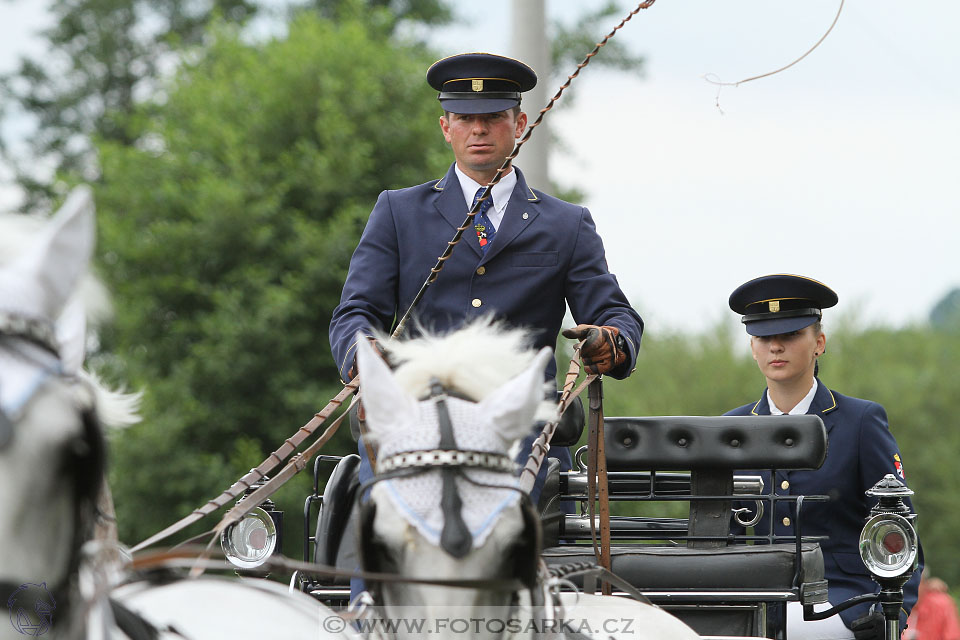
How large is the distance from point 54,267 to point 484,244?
2150 millimetres

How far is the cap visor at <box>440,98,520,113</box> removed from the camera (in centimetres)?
414

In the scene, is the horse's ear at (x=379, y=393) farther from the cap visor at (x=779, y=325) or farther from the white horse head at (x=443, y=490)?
the cap visor at (x=779, y=325)

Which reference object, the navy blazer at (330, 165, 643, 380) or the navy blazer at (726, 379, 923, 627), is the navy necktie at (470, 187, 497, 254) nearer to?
the navy blazer at (330, 165, 643, 380)

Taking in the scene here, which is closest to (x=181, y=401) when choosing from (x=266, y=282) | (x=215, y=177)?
(x=266, y=282)

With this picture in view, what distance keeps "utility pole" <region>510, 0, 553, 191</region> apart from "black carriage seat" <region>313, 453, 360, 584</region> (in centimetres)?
249

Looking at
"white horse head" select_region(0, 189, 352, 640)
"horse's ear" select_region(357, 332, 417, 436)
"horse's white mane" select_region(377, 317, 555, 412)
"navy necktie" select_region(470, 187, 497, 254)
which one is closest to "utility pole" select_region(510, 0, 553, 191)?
"navy necktie" select_region(470, 187, 497, 254)

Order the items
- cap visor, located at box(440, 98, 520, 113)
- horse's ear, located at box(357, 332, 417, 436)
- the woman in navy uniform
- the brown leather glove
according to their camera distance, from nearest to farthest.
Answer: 1. horse's ear, located at box(357, 332, 417, 436)
2. the brown leather glove
3. cap visor, located at box(440, 98, 520, 113)
4. the woman in navy uniform

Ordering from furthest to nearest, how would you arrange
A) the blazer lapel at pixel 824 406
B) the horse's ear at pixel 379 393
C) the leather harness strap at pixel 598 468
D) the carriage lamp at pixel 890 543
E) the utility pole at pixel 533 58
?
1. the utility pole at pixel 533 58
2. the blazer lapel at pixel 824 406
3. the carriage lamp at pixel 890 543
4. the leather harness strap at pixel 598 468
5. the horse's ear at pixel 379 393

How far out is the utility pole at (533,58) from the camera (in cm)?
605

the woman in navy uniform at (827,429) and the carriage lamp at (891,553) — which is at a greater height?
the woman in navy uniform at (827,429)

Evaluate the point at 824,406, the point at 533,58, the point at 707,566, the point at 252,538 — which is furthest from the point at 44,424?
the point at 533,58

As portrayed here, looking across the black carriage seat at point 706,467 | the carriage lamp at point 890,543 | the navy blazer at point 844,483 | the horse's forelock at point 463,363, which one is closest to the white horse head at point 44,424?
the horse's forelock at point 463,363

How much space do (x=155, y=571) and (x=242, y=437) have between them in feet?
37.5

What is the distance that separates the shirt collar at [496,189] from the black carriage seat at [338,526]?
0.94 metres
